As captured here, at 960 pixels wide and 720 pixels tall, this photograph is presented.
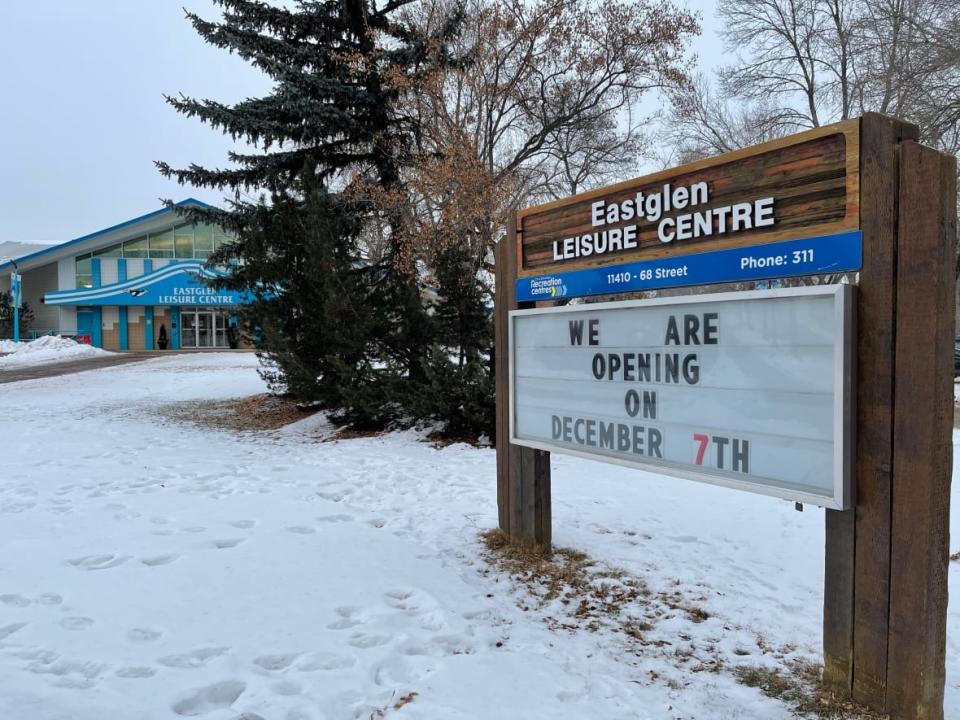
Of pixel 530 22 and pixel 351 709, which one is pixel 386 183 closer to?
pixel 530 22

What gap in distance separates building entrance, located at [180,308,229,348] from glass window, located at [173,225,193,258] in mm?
4059

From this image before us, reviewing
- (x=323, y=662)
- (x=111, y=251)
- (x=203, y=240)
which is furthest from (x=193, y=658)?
(x=111, y=251)

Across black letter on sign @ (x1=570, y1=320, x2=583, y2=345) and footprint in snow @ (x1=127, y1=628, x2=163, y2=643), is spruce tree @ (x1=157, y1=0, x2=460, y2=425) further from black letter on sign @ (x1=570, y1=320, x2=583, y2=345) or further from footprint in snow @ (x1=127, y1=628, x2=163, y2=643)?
footprint in snow @ (x1=127, y1=628, x2=163, y2=643)

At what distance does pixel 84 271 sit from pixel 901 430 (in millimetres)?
52094

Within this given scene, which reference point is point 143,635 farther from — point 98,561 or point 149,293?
point 149,293

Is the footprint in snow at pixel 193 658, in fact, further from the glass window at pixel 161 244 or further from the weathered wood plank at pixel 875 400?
the glass window at pixel 161 244

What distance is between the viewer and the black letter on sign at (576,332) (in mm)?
4473

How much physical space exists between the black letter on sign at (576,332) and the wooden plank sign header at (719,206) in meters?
0.38

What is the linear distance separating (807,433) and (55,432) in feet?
34.8

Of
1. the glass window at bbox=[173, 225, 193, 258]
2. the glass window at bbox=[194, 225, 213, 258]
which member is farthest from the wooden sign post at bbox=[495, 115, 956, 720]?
the glass window at bbox=[173, 225, 193, 258]

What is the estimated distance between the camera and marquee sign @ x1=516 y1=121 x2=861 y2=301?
9.93 feet

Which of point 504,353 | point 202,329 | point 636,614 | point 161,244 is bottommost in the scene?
point 636,614

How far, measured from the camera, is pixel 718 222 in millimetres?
3547

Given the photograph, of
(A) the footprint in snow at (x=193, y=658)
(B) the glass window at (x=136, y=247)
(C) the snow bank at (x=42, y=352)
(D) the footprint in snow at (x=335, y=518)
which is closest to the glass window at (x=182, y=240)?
(B) the glass window at (x=136, y=247)
